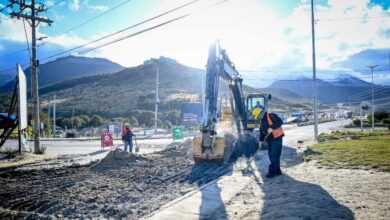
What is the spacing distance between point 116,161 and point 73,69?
170 m

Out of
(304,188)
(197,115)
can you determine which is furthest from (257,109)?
(197,115)

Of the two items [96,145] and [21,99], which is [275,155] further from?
[96,145]

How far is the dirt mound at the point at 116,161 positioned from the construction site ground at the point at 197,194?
0.59m

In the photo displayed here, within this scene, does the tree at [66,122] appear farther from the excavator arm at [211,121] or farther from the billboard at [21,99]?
the excavator arm at [211,121]

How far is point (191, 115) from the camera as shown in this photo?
44.8m

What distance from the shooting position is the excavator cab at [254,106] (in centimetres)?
2173

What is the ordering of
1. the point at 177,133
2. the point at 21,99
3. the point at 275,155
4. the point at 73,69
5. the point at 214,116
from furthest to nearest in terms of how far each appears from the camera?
the point at 73,69
the point at 177,133
the point at 21,99
the point at 214,116
the point at 275,155

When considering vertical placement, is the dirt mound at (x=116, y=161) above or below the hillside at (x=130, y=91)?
below

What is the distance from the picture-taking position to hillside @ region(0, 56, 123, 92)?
161438mm

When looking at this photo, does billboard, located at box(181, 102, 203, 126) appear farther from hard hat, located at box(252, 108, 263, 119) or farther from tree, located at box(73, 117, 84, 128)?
tree, located at box(73, 117, 84, 128)

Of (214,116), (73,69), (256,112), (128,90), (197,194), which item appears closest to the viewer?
(197,194)

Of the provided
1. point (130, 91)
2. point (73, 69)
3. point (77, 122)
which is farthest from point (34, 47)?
point (73, 69)

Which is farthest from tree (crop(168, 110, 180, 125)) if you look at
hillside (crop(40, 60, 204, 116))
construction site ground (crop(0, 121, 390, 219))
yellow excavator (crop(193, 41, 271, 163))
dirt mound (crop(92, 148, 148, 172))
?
construction site ground (crop(0, 121, 390, 219))

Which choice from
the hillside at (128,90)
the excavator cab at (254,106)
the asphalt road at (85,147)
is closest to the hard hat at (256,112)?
the excavator cab at (254,106)
